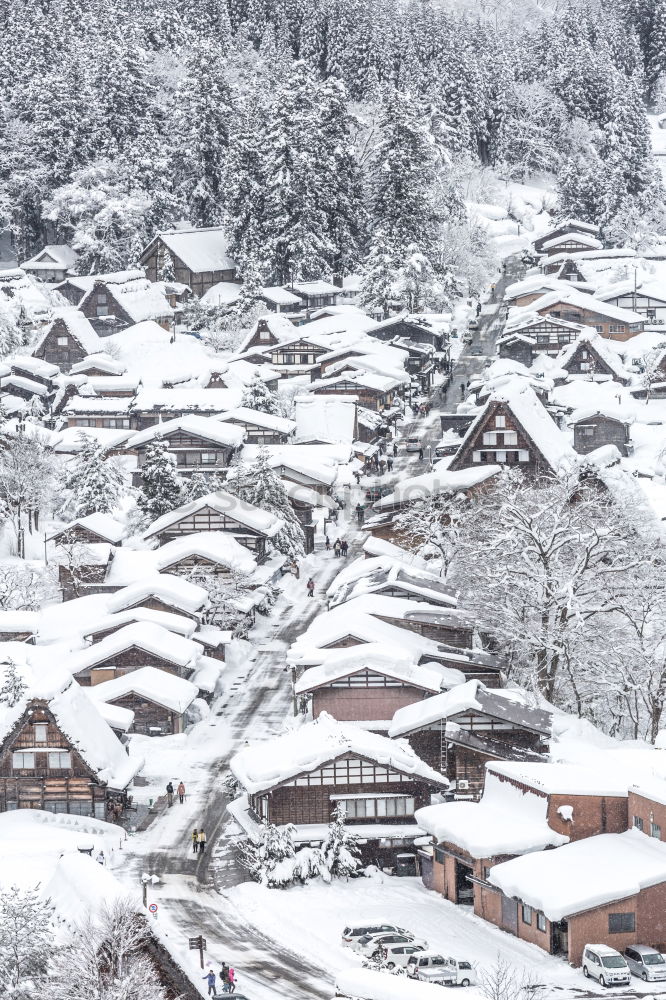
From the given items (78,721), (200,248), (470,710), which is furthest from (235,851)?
(200,248)

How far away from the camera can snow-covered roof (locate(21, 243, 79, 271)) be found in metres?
106

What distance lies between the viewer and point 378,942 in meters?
34.8

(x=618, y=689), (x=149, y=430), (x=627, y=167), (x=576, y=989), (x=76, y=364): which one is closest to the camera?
(x=576, y=989)

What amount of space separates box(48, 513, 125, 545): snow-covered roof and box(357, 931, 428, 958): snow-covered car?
1345 inches

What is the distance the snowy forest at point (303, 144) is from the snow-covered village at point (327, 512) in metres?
0.36

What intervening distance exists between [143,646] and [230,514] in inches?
522

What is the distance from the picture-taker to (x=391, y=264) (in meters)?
98.9

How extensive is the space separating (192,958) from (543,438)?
137 feet

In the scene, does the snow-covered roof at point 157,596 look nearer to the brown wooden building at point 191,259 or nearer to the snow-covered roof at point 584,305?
the snow-covered roof at point 584,305

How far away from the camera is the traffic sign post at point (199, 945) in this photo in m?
33.9

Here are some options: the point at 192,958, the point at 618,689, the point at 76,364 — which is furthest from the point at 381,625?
the point at 76,364

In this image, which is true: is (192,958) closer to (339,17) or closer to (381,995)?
(381,995)

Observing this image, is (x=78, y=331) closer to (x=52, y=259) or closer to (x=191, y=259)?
(x=191, y=259)

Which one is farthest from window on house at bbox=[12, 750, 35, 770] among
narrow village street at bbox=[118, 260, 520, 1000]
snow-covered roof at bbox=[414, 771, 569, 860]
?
snow-covered roof at bbox=[414, 771, 569, 860]
